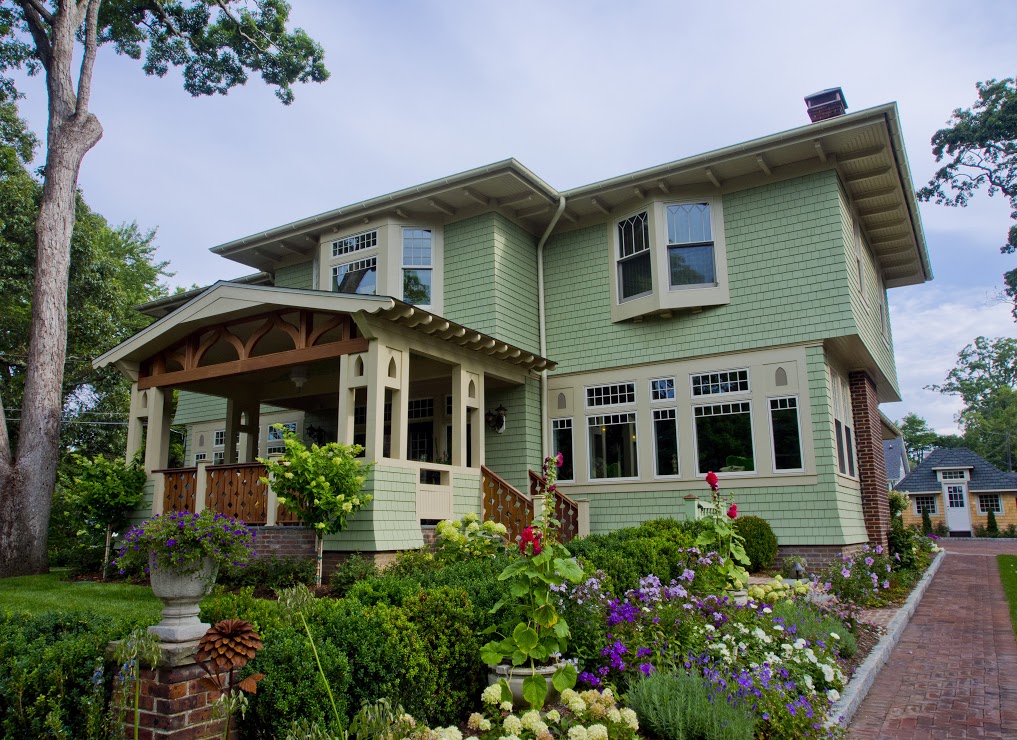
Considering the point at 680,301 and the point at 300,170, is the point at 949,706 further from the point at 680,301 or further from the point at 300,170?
the point at 300,170

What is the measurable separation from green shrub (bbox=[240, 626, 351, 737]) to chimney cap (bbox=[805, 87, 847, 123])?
43.2 feet

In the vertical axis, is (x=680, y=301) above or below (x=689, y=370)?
above

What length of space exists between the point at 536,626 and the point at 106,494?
836 centimetres

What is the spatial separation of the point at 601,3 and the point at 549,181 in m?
3.80

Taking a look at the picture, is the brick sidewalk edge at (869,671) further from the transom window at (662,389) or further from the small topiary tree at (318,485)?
the small topiary tree at (318,485)

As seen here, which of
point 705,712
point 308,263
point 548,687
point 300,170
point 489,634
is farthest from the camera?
point 308,263

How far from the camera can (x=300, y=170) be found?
567 inches

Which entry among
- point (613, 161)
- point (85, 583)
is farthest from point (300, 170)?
point (85, 583)

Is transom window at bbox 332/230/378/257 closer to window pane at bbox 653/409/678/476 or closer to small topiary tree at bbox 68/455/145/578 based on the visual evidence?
small topiary tree at bbox 68/455/145/578

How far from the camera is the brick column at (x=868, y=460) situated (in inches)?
512

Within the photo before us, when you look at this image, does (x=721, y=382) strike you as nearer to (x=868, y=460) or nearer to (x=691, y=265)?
(x=691, y=265)

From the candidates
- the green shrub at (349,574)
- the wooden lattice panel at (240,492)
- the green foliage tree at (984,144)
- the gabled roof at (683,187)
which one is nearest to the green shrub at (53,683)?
the green shrub at (349,574)

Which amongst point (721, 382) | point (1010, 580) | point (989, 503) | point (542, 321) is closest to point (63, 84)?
point (542, 321)

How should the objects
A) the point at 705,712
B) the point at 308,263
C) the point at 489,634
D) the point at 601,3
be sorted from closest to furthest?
the point at 705,712
the point at 489,634
the point at 601,3
the point at 308,263
